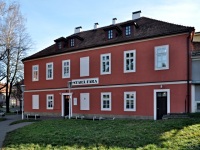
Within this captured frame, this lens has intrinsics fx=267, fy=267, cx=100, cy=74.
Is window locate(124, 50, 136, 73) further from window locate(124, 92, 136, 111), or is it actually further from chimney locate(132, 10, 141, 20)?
chimney locate(132, 10, 141, 20)

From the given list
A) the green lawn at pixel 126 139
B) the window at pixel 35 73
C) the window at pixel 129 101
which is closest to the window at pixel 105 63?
the window at pixel 129 101

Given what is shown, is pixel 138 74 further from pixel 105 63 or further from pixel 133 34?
pixel 105 63

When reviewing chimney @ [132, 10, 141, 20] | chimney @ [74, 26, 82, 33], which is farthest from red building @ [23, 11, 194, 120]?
chimney @ [74, 26, 82, 33]

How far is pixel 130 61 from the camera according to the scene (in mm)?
22156

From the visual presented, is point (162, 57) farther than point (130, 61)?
No

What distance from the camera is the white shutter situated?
25.1 metres

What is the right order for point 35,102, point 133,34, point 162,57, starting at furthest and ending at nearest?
point 35,102
point 133,34
point 162,57

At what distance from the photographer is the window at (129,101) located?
2166cm

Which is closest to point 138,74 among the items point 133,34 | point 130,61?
point 130,61

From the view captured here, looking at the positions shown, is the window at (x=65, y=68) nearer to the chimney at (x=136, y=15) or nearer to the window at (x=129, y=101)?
the window at (x=129, y=101)

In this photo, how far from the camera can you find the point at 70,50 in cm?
2675

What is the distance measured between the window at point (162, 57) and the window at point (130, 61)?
2081mm

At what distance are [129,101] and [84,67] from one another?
6027 millimetres

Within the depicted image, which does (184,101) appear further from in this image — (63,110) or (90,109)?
(63,110)
